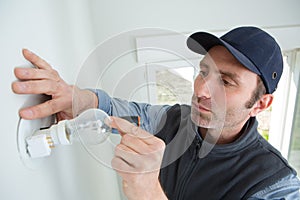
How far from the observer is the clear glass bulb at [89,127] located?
0.40 m

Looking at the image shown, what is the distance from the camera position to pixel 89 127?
1.38 ft

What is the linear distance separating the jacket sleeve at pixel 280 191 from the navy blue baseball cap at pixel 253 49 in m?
0.31

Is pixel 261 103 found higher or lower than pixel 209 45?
lower

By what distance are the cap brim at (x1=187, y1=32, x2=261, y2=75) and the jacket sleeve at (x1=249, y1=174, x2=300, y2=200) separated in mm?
338

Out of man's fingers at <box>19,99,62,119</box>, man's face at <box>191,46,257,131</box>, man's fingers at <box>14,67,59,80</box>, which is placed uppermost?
man's fingers at <box>14,67,59,80</box>

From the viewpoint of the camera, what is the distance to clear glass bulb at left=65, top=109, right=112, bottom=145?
40 cm

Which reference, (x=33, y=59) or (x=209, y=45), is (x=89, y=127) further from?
(x=209, y=45)

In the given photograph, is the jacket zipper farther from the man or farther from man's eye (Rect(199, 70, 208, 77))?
man's eye (Rect(199, 70, 208, 77))

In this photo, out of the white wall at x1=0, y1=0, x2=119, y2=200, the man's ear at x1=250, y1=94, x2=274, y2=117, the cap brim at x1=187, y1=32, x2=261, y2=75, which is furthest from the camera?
the man's ear at x1=250, y1=94, x2=274, y2=117

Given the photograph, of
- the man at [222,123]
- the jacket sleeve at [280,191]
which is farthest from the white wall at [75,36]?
the jacket sleeve at [280,191]

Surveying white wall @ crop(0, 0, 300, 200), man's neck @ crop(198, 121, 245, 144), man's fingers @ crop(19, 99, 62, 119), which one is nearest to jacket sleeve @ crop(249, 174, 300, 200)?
man's neck @ crop(198, 121, 245, 144)

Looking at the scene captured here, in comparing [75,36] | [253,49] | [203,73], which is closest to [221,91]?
[203,73]

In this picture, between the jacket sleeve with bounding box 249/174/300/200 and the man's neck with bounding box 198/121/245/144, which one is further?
the man's neck with bounding box 198/121/245/144

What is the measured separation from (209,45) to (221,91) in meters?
0.25
